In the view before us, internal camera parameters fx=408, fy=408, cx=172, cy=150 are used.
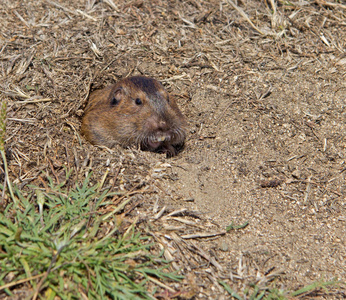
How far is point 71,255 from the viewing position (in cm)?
325

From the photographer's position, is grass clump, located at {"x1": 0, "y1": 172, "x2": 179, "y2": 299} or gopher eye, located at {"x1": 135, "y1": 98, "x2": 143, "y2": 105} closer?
grass clump, located at {"x1": 0, "y1": 172, "x2": 179, "y2": 299}

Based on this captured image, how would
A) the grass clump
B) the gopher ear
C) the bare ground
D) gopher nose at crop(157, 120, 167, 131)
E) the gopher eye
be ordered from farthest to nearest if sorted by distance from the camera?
1. the gopher ear
2. the gopher eye
3. gopher nose at crop(157, 120, 167, 131)
4. the bare ground
5. the grass clump

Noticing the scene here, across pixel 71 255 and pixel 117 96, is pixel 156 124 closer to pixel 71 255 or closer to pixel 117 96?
pixel 117 96

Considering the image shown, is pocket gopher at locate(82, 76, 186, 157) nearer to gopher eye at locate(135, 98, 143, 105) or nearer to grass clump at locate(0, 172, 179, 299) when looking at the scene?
gopher eye at locate(135, 98, 143, 105)

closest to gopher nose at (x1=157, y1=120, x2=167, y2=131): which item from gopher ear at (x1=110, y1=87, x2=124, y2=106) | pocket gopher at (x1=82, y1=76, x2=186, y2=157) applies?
pocket gopher at (x1=82, y1=76, x2=186, y2=157)

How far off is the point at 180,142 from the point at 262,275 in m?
2.41

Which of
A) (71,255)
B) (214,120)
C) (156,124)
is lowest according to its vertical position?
(214,120)

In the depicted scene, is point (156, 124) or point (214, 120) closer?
point (156, 124)

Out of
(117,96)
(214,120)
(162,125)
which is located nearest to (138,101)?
(117,96)

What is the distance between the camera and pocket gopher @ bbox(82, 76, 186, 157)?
5.13 meters

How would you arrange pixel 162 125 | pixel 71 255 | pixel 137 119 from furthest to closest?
pixel 137 119 < pixel 162 125 < pixel 71 255

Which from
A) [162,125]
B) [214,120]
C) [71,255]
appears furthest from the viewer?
[214,120]

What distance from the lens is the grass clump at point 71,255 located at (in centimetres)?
314

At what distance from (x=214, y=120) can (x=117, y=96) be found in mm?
1350
